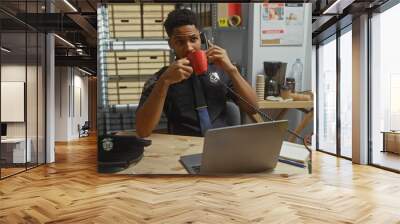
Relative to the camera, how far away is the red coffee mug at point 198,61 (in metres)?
4.71

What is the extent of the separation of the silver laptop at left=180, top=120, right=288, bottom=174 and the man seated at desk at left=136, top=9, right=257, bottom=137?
38 centimetres

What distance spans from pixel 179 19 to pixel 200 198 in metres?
2.47

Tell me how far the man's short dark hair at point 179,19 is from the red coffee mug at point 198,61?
1.39ft

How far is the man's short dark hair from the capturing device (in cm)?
506

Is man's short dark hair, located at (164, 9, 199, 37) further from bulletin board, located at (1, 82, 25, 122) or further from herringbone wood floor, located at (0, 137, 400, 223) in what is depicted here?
bulletin board, located at (1, 82, 25, 122)

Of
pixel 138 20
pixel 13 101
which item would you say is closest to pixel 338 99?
pixel 138 20

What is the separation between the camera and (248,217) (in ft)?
11.0

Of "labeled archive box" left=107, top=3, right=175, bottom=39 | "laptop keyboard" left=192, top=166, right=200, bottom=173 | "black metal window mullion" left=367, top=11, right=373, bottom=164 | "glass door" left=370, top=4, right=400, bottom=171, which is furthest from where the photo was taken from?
"black metal window mullion" left=367, top=11, right=373, bottom=164

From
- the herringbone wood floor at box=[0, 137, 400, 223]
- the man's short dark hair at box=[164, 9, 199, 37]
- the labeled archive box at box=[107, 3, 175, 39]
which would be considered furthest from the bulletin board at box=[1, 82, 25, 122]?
the man's short dark hair at box=[164, 9, 199, 37]

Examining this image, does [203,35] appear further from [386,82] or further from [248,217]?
[386,82]

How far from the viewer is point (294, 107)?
17.3 feet

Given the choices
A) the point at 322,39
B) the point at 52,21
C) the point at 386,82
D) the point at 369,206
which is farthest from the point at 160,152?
the point at 322,39

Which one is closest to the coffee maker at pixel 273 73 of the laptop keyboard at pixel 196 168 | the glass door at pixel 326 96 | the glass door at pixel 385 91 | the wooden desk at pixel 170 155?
the wooden desk at pixel 170 155

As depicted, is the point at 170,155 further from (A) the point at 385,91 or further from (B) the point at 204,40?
(A) the point at 385,91
